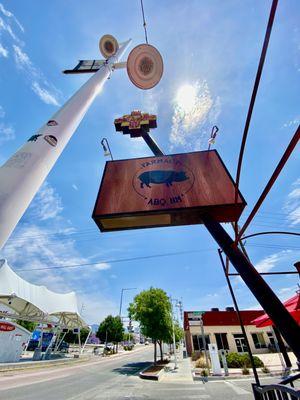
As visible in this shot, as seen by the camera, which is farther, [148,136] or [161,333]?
[161,333]

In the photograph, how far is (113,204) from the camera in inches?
137

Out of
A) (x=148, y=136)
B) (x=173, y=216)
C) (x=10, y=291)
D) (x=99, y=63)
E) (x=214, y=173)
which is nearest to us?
(x=173, y=216)

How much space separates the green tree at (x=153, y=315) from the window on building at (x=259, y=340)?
15.2m

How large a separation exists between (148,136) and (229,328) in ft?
104

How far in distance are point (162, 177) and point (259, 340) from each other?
35.5 meters

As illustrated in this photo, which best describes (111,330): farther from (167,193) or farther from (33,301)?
(167,193)

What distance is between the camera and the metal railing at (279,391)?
2068 millimetres

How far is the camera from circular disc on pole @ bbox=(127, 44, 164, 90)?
5.57m

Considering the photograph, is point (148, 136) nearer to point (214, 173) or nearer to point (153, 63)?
point (153, 63)

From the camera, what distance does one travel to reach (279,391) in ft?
7.62

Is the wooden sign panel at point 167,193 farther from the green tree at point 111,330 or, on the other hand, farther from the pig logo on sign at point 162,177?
the green tree at point 111,330

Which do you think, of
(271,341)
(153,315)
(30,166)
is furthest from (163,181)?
(271,341)

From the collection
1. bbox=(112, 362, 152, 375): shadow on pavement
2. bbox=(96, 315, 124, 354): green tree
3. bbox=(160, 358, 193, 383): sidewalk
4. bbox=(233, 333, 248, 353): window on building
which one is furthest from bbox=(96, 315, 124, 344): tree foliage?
bbox=(160, 358, 193, 383): sidewalk

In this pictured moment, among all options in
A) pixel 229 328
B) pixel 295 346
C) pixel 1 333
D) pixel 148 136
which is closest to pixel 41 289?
pixel 1 333
